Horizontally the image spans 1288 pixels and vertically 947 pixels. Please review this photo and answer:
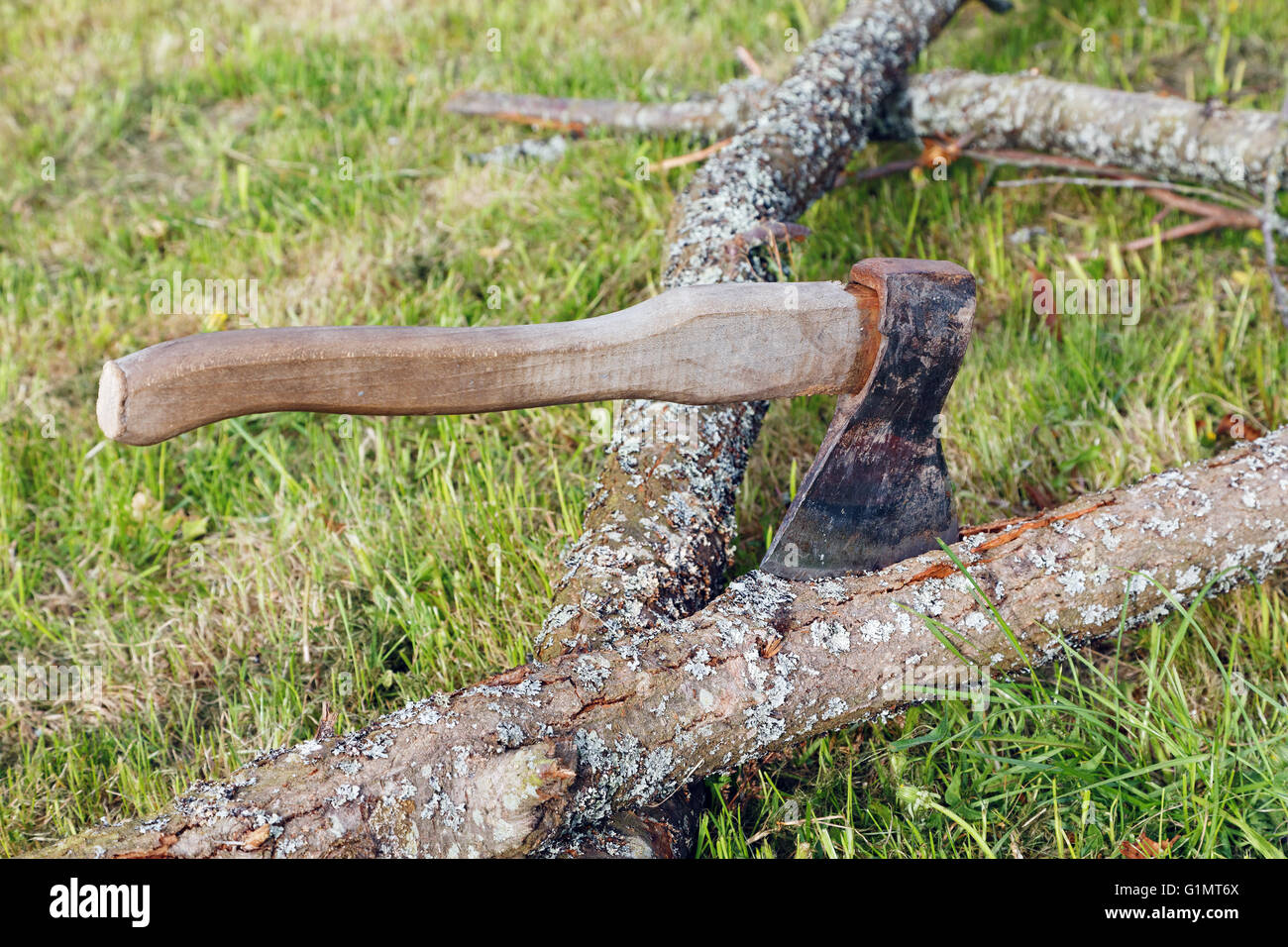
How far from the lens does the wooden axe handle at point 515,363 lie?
4.83 ft

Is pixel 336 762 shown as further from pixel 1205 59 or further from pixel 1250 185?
pixel 1205 59

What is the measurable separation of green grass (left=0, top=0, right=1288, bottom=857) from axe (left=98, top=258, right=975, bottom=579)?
456 millimetres

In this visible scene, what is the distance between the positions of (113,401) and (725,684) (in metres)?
1.07

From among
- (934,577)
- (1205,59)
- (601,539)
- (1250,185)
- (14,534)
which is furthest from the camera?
(1205,59)

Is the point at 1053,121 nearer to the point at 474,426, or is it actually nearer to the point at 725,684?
the point at 474,426

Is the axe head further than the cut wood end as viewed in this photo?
Yes

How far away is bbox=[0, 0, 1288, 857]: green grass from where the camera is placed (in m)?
1.90

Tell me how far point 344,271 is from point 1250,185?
291 centimetres

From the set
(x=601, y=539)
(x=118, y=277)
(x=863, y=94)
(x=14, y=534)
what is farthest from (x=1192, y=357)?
(x=118, y=277)

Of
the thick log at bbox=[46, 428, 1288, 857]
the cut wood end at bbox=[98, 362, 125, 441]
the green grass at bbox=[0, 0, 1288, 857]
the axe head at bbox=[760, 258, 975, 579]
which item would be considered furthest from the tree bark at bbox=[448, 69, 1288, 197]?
the cut wood end at bbox=[98, 362, 125, 441]

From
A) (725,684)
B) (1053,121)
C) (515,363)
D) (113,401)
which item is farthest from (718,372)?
(1053,121)

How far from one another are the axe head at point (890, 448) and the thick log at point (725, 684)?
85 millimetres

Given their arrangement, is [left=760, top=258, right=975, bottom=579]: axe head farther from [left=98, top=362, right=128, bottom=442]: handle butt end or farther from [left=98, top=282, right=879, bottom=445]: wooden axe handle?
[left=98, top=362, right=128, bottom=442]: handle butt end

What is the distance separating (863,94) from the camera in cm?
321
